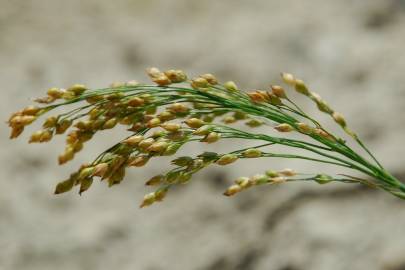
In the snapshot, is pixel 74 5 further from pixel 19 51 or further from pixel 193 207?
pixel 193 207

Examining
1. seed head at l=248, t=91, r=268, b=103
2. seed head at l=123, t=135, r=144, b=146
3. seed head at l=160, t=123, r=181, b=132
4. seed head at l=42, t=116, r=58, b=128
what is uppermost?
seed head at l=42, t=116, r=58, b=128

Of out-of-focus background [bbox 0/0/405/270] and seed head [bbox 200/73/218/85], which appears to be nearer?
seed head [bbox 200/73/218/85]

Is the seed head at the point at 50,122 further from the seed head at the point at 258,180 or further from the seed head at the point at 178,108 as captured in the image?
the seed head at the point at 258,180

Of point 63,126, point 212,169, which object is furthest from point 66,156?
point 212,169

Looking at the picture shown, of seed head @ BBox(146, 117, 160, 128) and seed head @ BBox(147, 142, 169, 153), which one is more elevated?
seed head @ BBox(146, 117, 160, 128)

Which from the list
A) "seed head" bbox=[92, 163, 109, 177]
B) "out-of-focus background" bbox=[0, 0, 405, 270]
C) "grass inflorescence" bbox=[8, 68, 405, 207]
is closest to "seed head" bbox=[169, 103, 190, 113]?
"grass inflorescence" bbox=[8, 68, 405, 207]

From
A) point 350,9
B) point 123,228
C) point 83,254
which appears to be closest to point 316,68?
point 350,9

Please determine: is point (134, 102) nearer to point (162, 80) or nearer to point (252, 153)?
point (162, 80)

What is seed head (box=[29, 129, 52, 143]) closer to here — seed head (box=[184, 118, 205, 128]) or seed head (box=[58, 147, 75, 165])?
seed head (box=[58, 147, 75, 165])
